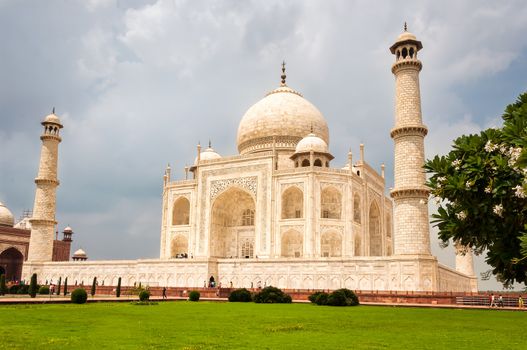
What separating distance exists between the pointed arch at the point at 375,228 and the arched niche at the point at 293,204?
4667 millimetres

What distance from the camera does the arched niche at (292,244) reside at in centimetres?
2561

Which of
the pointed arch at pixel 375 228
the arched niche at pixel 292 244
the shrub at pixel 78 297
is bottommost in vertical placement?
the shrub at pixel 78 297

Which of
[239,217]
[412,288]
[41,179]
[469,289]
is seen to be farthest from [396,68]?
[41,179]

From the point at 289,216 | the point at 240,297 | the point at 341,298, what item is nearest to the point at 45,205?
the point at 289,216

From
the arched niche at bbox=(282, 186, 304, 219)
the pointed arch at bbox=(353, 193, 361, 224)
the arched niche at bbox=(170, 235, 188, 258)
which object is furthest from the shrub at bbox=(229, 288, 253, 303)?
the arched niche at bbox=(170, 235, 188, 258)

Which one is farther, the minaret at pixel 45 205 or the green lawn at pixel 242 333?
the minaret at pixel 45 205

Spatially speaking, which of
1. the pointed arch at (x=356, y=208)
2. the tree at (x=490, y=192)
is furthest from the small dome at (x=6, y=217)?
the tree at (x=490, y=192)

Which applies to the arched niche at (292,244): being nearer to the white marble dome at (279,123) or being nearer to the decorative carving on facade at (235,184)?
the decorative carving on facade at (235,184)

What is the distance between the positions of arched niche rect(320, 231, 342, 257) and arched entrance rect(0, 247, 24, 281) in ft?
72.1

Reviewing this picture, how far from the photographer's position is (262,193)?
2638 centimetres

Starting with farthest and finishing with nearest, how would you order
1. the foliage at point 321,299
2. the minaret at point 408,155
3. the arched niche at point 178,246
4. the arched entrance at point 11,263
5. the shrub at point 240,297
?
1. the arched entrance at point 11,263
2. the arched niche at point 178,246
3. the minaret at point 408,155
4. the shrub at point 240,297
5. the foliage at point 321,299

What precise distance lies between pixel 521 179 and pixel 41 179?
28154mm

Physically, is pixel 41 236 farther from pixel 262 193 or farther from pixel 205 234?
pixel 262 193

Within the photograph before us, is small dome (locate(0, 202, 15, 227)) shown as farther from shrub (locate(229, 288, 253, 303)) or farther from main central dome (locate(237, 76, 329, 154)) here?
shrub (locate(229, 288, 253, 303))
